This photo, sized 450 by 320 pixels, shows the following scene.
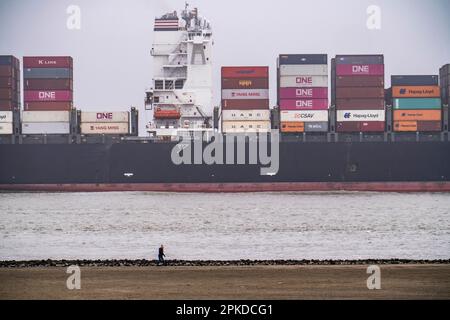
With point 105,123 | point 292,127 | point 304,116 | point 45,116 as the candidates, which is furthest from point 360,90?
point 45,116

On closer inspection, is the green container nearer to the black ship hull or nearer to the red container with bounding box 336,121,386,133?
the red container with bounding box 336,121,386,133

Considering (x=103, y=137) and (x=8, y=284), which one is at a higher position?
(x=103, y=137)

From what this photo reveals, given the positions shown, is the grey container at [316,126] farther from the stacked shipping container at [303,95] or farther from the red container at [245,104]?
the red container at [245,104]

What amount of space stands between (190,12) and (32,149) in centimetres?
1694

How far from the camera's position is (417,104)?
60.8 m

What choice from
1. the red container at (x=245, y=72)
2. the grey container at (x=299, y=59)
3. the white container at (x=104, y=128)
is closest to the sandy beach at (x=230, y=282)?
the red container at (x=245, y=72)

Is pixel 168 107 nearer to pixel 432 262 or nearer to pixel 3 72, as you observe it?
pixel 3 72

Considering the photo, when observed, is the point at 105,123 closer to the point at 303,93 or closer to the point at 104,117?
the point at 104,117

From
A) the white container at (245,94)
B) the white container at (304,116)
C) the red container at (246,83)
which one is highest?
the red container at (246,83)

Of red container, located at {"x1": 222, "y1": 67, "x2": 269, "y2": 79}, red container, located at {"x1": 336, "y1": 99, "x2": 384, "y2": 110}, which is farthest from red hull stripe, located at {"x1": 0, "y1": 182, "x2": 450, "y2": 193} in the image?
red container, located at {"x1": 222, "y1": 67, "x2": 269, "y2": 79}

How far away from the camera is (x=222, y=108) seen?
6078 centimetres

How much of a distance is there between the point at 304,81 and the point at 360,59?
4.42m

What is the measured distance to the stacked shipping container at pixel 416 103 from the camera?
60.6 metres
